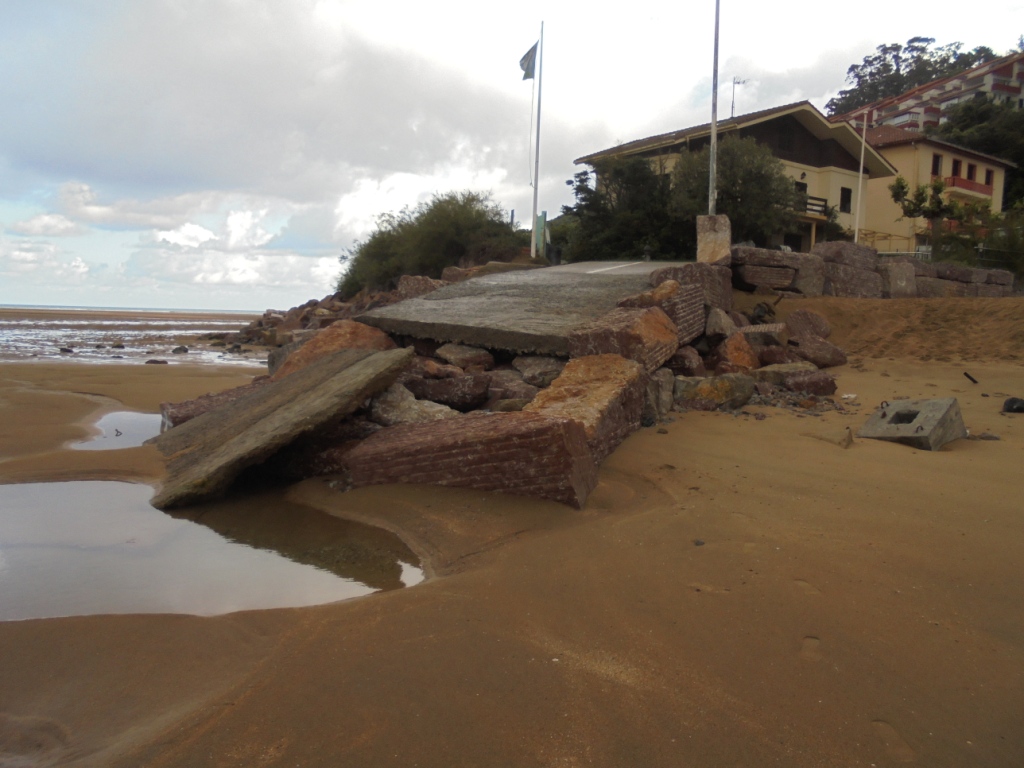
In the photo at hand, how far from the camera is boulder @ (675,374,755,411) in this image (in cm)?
647

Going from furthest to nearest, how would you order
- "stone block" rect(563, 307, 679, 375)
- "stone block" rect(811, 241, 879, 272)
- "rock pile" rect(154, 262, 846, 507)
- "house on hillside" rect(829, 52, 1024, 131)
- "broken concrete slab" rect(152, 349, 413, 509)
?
"house on hillside" rect(829, 52, 1024, 131) → "stone block" rect(811, 241, 879, 272) → "stone block" rect(563, 307, 679, 375) → "broken concrete slab" rect(152, 349, 413, 509) → "rock pile" rect(154, 262, 846, 507)

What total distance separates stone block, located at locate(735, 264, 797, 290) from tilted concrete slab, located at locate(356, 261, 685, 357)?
7.17 feet

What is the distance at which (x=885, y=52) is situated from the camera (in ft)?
232

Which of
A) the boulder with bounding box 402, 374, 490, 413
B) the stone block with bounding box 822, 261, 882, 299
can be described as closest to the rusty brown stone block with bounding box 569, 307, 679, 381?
the boulder with bounding box 402, 374, 490, 413

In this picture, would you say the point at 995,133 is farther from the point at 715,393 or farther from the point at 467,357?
the point at 467,357

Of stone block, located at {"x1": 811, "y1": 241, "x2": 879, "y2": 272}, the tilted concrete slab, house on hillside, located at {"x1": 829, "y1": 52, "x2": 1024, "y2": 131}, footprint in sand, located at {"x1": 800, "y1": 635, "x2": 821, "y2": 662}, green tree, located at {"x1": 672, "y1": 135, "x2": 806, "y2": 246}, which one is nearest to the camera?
footprint in sand, located at {"x1": 800, "y1": 635, "x2": 821, "y2": 662}

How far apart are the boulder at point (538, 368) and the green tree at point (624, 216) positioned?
12106 mm

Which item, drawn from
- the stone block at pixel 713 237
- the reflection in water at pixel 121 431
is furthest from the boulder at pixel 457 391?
the stone block at pixel 713 237

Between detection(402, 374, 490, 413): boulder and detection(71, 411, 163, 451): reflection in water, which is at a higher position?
detection(402, 374, 490, 413): boulder

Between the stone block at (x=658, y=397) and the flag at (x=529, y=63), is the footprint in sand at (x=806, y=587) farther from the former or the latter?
the flag at (x=529, y=63)

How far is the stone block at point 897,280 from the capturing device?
13102 mm

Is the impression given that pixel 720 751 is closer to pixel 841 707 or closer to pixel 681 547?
pixel 841 707

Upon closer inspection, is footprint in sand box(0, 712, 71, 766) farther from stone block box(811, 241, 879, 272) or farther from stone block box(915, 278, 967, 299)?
stone block box(915, 278, 967, 299)

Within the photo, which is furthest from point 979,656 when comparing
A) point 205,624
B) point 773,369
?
point 773,369
